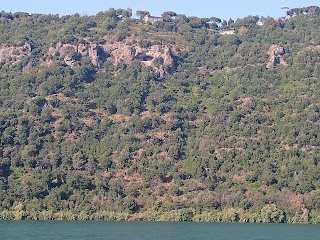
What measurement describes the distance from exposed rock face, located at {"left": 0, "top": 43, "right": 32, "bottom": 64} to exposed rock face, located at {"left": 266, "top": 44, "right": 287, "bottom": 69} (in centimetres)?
5543

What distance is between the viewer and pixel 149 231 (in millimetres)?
89375

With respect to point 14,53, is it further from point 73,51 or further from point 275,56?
point 275,56

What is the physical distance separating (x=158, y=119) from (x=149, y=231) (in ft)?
185

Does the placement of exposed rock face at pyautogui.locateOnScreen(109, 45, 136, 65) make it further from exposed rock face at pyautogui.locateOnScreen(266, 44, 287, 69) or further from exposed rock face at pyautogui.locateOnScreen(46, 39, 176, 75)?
exposed rock face at pyautogui.locateOnScreen(266, 44, 287, 69)

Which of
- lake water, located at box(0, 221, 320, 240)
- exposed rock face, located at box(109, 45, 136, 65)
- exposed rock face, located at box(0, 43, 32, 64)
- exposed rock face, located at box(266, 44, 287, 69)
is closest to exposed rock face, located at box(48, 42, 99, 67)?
exposed rock face, located at box(109, 45, 136, 65)

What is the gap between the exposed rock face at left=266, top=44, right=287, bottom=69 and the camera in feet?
547

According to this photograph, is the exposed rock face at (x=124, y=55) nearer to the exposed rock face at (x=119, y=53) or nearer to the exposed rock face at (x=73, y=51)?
the exposed rock face at (x=119, y=53)

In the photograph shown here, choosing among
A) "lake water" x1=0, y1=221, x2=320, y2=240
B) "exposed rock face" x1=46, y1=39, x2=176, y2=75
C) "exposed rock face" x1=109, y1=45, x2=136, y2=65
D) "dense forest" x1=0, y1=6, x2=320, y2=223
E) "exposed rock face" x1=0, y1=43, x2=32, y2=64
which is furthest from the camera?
"exposed rock face" x1=109, y1=45, x2=136, y2=65

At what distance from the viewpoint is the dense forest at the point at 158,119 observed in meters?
113

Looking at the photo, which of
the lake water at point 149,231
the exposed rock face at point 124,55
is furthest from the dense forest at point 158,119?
the lake water at point 149,231

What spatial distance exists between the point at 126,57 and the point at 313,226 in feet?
258

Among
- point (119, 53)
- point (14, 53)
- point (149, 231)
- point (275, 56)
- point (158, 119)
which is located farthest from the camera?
point (119, 53)

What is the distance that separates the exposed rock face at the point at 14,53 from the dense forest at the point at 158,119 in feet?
1.07

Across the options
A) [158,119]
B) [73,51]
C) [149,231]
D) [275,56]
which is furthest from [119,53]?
[149,231]
